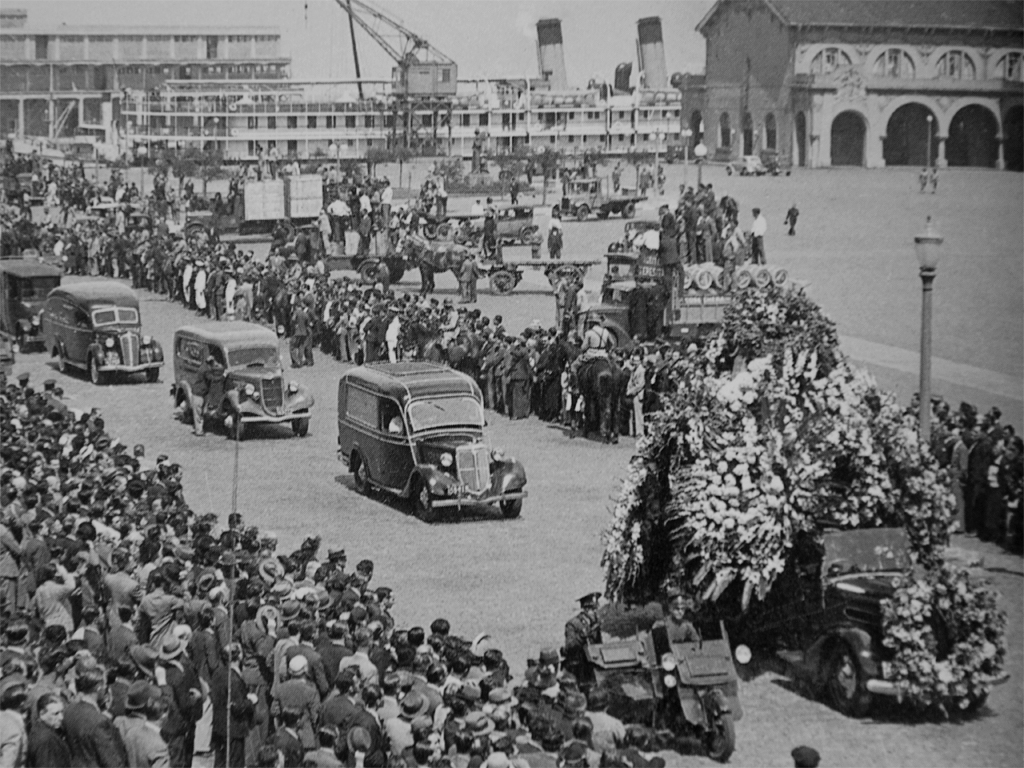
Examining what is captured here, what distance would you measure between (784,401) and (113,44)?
398 inches

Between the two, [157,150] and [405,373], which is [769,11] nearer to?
[405,373]

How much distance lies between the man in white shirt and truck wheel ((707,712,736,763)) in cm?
→ 929

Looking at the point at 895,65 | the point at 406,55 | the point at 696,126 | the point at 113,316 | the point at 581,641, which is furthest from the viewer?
the point at 696,126

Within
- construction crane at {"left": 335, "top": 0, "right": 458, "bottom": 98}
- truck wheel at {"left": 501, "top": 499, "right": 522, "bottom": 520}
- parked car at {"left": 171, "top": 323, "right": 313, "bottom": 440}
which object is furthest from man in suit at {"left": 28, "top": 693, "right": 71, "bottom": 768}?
construction crane at {"left": 335, "top": 0, "right": 458, "bottom": 98}

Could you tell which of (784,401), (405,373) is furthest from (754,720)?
(405,373)

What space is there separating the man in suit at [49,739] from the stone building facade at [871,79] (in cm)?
980

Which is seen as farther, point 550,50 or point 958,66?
point 550,50

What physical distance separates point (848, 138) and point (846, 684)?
794 centimetres

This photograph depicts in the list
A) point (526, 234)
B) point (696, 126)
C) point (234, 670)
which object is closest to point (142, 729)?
point (234, 670)

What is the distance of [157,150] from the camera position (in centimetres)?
2452

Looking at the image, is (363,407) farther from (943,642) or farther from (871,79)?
(943,642)

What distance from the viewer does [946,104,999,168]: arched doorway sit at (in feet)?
47.2

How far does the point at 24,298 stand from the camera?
2206 centimetres

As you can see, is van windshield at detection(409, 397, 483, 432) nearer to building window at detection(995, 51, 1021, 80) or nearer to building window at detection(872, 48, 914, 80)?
building window at detection(872, 48, 914, 80)
